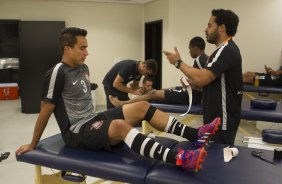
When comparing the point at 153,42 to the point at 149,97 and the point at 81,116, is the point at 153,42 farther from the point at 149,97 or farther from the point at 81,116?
the point at 81,116

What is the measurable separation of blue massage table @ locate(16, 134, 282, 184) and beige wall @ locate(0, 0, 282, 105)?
11.0 ft

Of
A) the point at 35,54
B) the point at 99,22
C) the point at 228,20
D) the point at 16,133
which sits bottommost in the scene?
the point at 16,133

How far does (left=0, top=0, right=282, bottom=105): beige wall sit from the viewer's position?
15.5ft

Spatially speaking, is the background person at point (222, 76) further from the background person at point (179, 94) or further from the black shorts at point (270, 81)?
the black shorts at point (270, 81)

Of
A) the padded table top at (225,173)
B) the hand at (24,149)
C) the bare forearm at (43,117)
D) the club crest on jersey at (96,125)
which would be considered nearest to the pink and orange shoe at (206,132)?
the padded table top at (225,173)

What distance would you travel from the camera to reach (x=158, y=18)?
5.29 metres

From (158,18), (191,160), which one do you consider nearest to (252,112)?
(191,160)

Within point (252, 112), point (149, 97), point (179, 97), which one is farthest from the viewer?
point (149, 97)

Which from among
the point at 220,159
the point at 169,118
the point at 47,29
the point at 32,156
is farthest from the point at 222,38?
the point at 47,29

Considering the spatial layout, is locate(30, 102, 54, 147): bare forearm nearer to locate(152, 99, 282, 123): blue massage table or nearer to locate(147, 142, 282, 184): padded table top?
locate(147, 142, 282, 184): padded table top

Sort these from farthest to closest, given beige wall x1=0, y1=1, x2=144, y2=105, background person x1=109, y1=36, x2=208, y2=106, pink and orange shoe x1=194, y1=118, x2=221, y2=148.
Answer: beige wall x1=0, y1=1, x2=144, y2=105 → background person x1=109, y1=36, x2=208, y2=106 → pink and orange shoe x1=194, y1=118, x2=221, y2=148

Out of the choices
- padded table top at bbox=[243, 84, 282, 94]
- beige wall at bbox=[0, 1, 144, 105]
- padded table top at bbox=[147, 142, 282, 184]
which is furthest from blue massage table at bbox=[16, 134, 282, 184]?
beige wall at bbox=[0, 1, 144, 105]

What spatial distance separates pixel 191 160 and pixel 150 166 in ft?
0.76

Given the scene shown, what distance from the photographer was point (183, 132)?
72.1 inches
